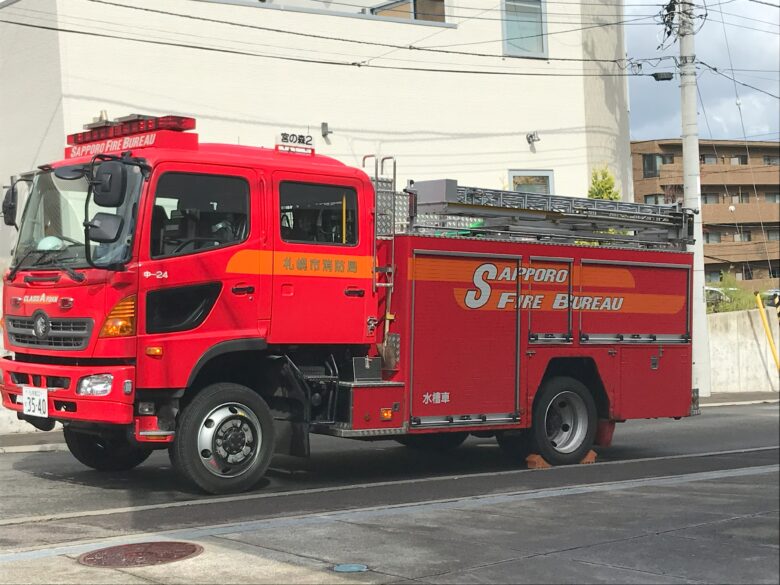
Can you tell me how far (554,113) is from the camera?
25.8 metres

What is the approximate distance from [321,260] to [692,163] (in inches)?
534

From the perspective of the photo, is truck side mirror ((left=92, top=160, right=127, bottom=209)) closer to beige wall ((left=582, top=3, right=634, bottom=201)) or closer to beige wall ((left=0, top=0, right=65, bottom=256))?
beige wall ((left=0, top=0, right=65, bottom=256))

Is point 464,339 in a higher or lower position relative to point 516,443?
higher

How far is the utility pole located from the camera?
21516 millimetres

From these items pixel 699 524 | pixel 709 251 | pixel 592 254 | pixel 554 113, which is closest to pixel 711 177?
pixel 709 251

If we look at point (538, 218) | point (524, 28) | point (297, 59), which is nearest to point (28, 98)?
point (297, 59)

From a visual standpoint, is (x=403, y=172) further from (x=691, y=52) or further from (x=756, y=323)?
(x=756, y=323)

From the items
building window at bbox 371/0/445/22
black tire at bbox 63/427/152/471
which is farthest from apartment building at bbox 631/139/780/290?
black tire at bbox 63/427/152/471

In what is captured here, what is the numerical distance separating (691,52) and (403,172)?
21.6 feet

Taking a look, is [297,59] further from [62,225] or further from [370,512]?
[370,512]

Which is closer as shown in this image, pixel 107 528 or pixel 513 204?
pixel 107 528

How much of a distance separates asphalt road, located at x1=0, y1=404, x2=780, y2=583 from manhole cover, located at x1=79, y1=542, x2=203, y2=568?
15 cm

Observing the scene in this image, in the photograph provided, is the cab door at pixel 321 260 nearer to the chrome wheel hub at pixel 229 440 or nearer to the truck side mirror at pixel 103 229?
the chrome wheel hub at pixel 229 440

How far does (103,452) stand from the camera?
11469 millimetres
